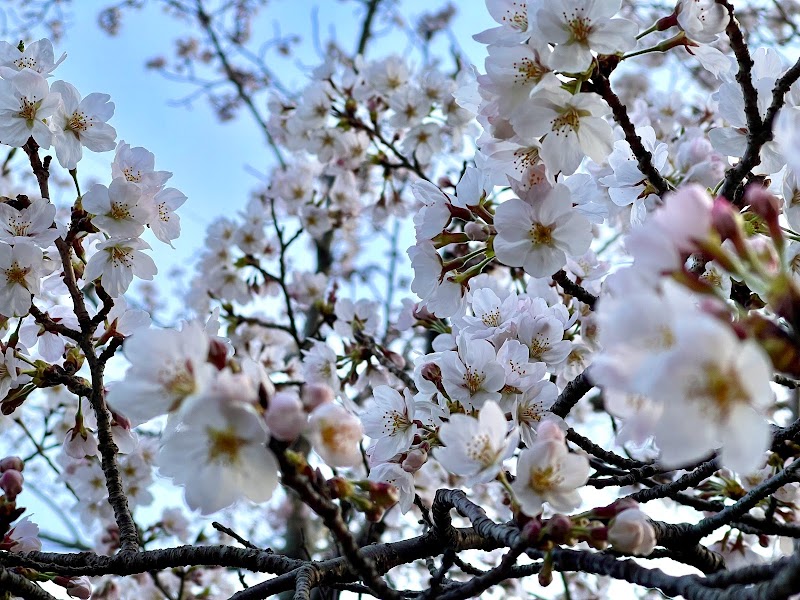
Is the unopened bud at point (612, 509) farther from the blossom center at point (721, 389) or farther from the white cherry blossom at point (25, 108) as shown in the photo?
the white cherry blossom at point (25, 108)

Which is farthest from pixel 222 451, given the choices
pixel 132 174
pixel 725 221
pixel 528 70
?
pixel 132 174

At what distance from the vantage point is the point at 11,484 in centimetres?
135

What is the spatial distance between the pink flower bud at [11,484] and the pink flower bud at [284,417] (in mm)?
859

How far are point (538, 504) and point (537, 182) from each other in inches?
25.9

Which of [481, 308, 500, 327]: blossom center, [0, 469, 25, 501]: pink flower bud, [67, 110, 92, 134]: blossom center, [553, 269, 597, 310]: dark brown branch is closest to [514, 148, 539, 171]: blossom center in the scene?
[553, 269, 597, 310]: dark brown branch

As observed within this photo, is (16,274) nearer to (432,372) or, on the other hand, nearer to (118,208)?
(118,208)

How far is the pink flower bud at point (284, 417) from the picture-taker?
77cm

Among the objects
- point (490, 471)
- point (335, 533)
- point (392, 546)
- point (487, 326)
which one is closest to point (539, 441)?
point (490, 471)

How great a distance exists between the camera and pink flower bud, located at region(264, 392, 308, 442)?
0.77m

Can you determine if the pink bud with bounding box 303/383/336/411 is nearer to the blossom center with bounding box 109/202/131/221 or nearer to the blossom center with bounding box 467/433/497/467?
the blossom center with bounding box 467/433/497/467

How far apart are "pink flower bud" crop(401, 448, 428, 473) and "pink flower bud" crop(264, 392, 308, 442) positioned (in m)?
0.71

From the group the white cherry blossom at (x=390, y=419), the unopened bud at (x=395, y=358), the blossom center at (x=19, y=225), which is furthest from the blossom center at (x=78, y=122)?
the unopened bud at (x=395, y=358)

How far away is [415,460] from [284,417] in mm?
725

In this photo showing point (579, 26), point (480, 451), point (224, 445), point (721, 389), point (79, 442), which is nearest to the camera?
point (721, 389)
